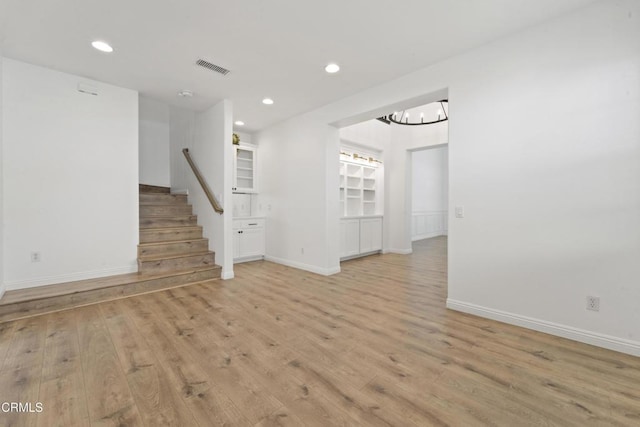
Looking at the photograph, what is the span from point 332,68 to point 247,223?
3.35 meters

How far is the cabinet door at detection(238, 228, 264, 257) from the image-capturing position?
5.18m

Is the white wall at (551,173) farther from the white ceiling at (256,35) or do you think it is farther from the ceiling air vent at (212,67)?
the ceiling air vent at (212,67)

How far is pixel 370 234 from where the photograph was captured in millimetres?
6035

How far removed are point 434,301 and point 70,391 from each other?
130 inches

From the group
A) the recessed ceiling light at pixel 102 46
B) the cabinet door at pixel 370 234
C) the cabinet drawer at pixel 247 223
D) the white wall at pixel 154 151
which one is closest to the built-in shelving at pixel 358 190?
the cabinet door at pixel 370 234

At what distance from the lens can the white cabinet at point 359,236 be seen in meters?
5.38

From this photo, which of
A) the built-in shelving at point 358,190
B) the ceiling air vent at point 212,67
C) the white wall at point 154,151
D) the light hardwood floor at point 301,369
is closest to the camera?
the light hardwood floor at point 301,369

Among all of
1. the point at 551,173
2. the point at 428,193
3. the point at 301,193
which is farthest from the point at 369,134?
the point at 428,193

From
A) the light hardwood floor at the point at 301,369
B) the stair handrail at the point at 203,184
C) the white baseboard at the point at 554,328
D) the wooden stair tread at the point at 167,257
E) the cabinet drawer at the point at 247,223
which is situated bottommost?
the light hardwood floor at the point at 301,369

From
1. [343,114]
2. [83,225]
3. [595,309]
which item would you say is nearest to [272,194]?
[343,114]

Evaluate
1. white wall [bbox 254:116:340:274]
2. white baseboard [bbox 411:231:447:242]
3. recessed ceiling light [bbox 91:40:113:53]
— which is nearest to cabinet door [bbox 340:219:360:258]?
white wall [bbox 254:116:340:274]

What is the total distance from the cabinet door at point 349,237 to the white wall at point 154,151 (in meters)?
4.42

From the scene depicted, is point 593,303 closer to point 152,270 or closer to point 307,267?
point 307,267

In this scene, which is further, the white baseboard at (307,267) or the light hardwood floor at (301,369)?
the white baseboard at (307,267)
